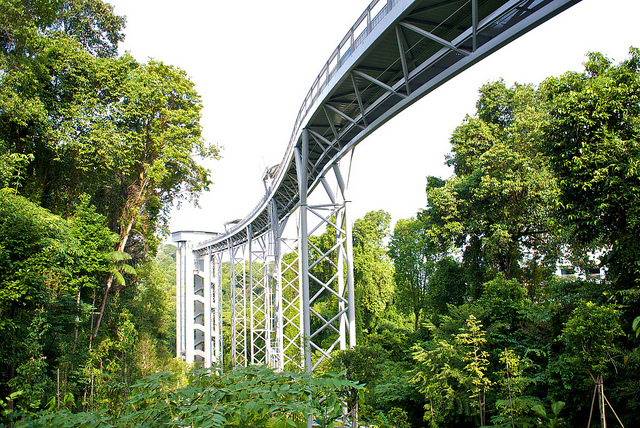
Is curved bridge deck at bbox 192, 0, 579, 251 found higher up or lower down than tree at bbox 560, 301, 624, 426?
higher up

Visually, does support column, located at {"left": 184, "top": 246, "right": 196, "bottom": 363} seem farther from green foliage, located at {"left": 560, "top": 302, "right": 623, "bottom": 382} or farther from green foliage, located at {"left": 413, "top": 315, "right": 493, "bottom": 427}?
green foliage, located at {"left": 560, "top": 302, "right": 623, "bottom": 382}

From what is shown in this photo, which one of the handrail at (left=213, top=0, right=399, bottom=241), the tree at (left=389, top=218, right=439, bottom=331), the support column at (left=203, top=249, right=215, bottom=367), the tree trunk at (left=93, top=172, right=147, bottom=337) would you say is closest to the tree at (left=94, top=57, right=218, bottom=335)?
the tree trunk at (left=93, top=172, right=147, bottom=337)

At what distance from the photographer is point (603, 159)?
27.5ft

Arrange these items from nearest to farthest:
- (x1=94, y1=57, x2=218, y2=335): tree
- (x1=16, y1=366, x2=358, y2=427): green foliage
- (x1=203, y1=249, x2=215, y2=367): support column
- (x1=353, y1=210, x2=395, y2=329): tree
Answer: (x1=16, y1=366, x2=358, y2=427): green foliage → (x1=94, y1=57, x2=218, y2=335): tree → (x1=203, y1=249, x2=215, y2=367): support column → (x1=353, y1=210, x2=395, y2=329): tree

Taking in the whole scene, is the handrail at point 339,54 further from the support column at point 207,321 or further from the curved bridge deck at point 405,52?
the support column at point 207,321

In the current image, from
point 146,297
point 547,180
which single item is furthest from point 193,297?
point 547,180

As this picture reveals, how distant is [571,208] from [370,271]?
1825 centimetres

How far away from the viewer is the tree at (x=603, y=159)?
321 inches

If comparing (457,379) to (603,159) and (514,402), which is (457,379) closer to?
(514,402)

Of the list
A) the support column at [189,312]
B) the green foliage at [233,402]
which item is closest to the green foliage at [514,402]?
the green foliage at [233,402]

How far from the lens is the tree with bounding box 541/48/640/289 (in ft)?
26.7

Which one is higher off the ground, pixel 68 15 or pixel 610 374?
pixel 68 15

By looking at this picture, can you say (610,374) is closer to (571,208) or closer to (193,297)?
(571,208)

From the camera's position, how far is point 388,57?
649 centimetres
